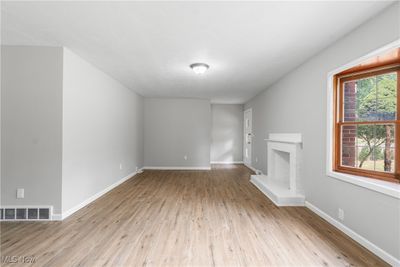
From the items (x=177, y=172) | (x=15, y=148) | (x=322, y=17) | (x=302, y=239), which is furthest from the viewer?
(x=177, y=172)

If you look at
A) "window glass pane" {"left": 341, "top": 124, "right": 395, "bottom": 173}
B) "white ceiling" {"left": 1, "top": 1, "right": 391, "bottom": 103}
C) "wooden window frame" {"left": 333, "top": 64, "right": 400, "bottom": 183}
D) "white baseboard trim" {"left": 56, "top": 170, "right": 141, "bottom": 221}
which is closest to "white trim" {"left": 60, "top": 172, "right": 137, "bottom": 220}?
"white baseboard trim" {"left": 56, "top": 170, "right": 141, "bottom": 221}

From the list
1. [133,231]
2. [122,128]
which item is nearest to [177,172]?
[122,128]

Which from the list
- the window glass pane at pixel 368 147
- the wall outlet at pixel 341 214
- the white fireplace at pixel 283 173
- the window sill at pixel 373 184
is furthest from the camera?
the white fireplace at pixel 283 173

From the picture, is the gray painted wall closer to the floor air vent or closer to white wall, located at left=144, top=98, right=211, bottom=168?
the floor air vent

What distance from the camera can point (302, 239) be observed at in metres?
2.21

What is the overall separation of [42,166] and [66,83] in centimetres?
125

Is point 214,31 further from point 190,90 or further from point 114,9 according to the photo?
point 190,90

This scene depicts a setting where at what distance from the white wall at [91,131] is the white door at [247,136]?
13.9 ft

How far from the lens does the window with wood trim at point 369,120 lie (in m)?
2.08

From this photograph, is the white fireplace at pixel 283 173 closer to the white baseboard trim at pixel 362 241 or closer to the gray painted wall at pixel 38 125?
the white baseboard trim at pixel 362 241

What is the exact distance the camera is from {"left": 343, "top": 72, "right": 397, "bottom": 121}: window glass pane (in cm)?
211

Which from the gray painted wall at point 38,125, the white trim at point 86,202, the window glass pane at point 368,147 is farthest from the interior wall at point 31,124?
the window glass pane at point 368,147

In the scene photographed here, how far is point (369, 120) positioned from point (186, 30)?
2.50 metres

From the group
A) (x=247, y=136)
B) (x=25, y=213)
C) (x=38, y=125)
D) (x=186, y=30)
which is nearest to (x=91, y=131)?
(x=38, y=125)
